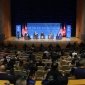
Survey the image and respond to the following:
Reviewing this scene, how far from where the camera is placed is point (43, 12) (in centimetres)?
3253

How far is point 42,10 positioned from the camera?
3253 cm

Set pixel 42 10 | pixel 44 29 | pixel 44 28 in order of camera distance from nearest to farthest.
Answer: pixel 44 29 → pixel 44 28 → pixel 42 10

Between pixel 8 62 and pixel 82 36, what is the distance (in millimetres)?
14485

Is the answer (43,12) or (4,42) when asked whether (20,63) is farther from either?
(43,12)

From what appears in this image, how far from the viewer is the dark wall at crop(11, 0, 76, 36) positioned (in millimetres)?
32406

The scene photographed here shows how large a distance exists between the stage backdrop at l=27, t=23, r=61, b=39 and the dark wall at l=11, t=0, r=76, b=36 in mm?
422

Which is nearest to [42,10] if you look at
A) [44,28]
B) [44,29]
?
[44,28]

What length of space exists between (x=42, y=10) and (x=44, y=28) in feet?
5.83

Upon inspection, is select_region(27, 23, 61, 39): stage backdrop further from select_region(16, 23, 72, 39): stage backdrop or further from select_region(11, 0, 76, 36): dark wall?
select_region(11, 0, 76, 36): dark wall

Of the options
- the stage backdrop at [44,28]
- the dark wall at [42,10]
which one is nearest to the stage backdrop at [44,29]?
the stage backdrop at [44,28]

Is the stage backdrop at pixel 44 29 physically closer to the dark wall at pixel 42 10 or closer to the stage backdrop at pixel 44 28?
the stage backdrop at pixel 44 28

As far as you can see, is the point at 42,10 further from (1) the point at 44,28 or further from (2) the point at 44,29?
(2) the point at 44,29

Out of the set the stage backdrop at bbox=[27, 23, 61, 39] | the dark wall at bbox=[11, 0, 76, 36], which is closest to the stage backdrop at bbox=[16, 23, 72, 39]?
the stage backdrop at bbox=[27, 23, 61, 39]

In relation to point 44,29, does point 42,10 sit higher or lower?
higher
